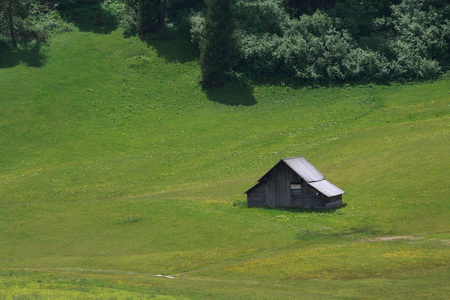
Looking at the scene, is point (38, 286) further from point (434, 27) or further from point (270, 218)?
point (434, 27)

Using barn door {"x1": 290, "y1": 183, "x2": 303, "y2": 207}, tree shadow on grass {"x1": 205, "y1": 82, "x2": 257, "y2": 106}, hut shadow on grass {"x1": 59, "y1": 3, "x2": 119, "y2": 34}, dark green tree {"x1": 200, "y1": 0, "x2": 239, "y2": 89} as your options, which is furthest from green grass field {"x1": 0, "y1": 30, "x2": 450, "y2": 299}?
dark green tree {"x1": 200, "y1": 0, "x2": 239, "y2": 89}

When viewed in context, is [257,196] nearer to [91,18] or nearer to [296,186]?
[296,186]

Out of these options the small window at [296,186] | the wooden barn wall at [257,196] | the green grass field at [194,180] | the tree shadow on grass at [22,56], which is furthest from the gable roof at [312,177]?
the tree shadow on grass at [22,56]

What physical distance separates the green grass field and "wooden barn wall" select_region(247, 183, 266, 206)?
1.96 metres

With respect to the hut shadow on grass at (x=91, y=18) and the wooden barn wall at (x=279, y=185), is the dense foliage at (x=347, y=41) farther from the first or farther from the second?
the wooden barn wall at (x=279, y=185)

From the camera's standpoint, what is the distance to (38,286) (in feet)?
127

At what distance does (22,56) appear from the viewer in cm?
11075

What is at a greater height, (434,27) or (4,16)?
(4,16)

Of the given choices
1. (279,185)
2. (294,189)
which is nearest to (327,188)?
(294,189)

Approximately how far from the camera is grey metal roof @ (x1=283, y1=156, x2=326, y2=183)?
6298cm

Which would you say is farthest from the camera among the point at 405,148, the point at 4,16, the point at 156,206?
the point at 4,16

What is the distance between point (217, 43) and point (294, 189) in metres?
47.3

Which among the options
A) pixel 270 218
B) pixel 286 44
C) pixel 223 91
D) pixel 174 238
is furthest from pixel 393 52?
pixel 174 238

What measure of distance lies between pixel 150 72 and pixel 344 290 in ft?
257
